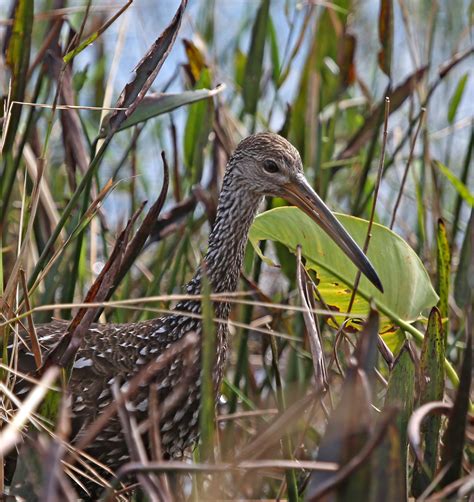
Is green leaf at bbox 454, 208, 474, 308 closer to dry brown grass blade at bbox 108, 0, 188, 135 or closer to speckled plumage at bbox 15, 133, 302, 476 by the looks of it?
speckled plumage at bbox 15, 133, 302, 476

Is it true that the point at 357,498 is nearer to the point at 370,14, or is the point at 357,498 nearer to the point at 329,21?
the point at 329,21

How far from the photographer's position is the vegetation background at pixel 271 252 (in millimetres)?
1853

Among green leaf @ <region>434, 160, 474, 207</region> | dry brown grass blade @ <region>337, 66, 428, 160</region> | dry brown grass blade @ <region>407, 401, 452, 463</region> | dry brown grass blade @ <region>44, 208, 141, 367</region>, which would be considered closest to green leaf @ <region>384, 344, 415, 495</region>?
dry brown grass blade @ <region>407, 401, 452, 463</region>

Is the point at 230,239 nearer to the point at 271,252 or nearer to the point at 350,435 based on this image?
the point at 350,435

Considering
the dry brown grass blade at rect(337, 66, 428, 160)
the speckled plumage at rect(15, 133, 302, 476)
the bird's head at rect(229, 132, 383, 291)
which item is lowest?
the speckled plumage at rect(15, 133, 302, 476)

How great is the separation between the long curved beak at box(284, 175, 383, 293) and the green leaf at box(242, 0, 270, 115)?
2.57ft

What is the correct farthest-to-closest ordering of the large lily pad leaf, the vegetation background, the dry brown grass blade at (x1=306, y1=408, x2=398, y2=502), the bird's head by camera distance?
the bird's head < the large lily pad leaf < the vegetation background < the dry brown grass blade at (x1=306, y1=408, x2=398, y2=502)

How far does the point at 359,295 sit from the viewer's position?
2691 mm

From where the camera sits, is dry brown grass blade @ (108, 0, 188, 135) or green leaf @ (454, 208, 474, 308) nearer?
dry brown grass blade @ (108, 0, 188, 135)

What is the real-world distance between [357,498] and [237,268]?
1.48 meters

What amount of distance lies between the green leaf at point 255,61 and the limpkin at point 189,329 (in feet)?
2.10

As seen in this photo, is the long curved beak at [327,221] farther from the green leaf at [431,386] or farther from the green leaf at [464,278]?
the green leaf at [464,278]

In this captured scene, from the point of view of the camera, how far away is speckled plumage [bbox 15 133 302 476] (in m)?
2.81

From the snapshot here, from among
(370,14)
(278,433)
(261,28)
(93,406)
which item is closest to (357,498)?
(278,433)
